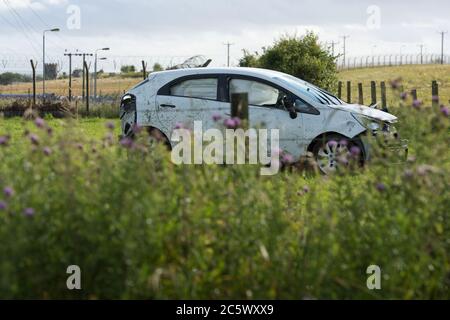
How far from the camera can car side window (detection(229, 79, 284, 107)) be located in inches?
510

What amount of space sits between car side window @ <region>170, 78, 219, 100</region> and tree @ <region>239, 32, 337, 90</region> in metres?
15.8

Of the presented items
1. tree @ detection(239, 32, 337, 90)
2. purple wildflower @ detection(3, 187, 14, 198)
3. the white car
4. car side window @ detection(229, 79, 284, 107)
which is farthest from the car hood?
tree @ detection(239, 32, 337, 90)

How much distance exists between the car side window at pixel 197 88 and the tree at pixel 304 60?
1582cm

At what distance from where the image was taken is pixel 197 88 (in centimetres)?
1342

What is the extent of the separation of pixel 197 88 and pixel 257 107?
3.71 ft

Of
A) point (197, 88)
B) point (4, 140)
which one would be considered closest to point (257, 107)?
point (197, 88)

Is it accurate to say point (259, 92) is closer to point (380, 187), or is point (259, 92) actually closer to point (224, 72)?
point (224, 72)

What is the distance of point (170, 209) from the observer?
15.0 feet

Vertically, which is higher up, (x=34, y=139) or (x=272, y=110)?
(x=272, y=110)

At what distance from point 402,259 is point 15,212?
7.11 ft

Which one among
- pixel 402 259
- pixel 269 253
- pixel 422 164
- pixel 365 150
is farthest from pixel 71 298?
pixel 365 150

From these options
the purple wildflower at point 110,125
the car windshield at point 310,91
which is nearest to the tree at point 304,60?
the car windshield at point 310,91

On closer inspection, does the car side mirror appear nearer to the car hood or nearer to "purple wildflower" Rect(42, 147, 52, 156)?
the car hood

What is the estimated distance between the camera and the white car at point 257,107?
1257 cm
